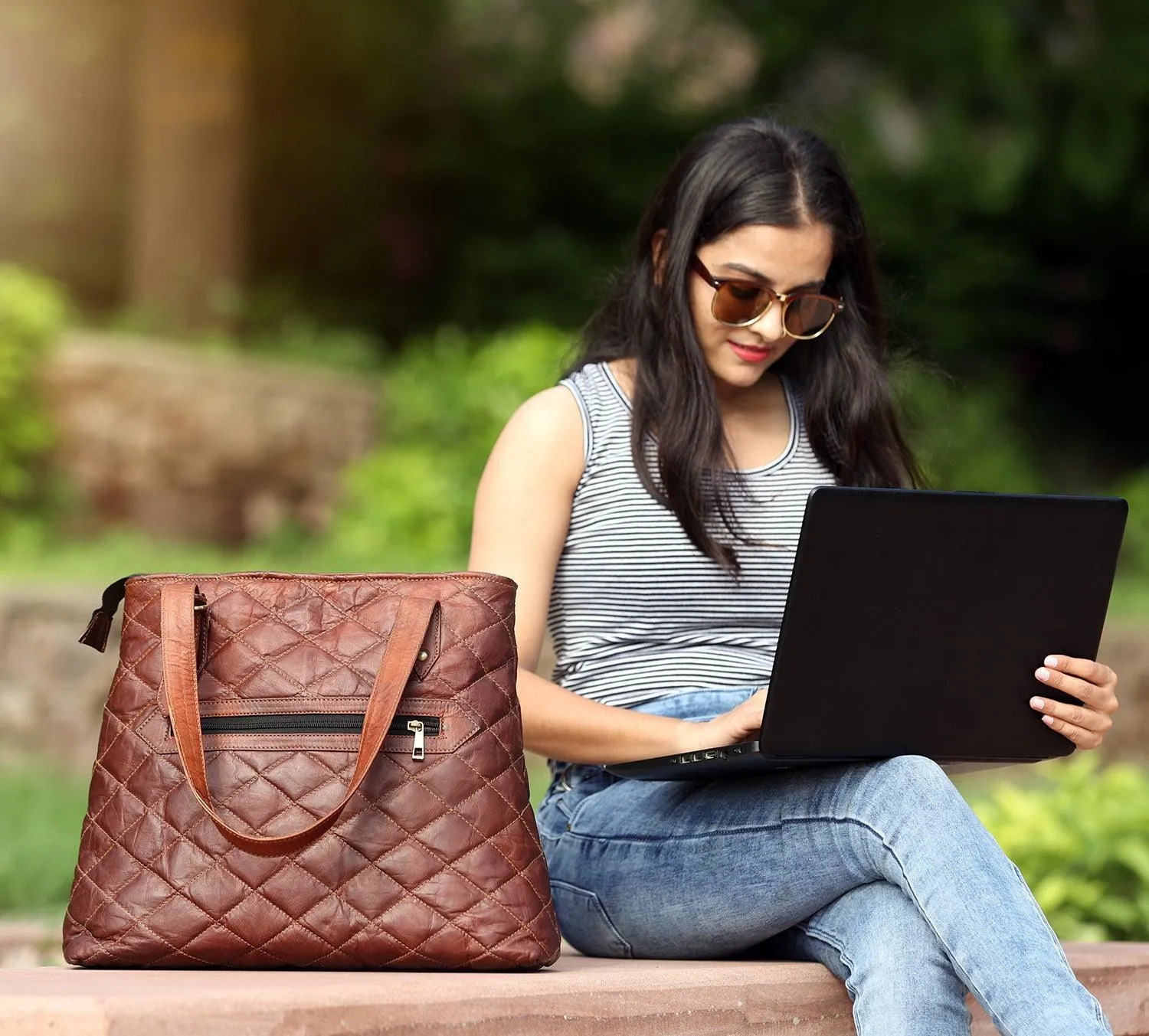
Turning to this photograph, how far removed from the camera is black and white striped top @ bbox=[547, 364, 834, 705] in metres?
2.62

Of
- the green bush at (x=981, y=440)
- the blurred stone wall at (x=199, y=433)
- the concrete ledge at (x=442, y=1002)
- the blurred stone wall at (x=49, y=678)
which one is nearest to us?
the concrete ledge at (x=442, y=1002)

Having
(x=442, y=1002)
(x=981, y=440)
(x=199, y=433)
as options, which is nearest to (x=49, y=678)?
(x=199, y=433)

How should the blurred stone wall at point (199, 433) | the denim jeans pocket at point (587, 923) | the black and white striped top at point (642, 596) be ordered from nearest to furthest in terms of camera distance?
the denim jeans pocket at point (587, 923) → the black and white striped top at point (642, 596) → the blurred stone wall at point (199, 433)

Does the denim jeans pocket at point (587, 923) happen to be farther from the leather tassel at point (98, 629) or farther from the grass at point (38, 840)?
the grass at point (38, 840)

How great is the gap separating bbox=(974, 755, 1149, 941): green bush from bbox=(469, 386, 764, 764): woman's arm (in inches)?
59.0

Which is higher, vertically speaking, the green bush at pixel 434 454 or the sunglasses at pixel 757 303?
the sunglasses at pixel 757 303

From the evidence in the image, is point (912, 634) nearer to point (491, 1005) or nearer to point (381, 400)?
point (491, 1005)

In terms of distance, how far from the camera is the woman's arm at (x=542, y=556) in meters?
2.36

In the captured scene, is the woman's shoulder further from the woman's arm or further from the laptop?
the laptop

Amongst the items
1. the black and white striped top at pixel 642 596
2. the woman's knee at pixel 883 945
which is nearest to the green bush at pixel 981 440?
the black and white striped top at pixel 642 596

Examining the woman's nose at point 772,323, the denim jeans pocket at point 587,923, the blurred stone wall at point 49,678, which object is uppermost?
the woman's nose at point 772,323

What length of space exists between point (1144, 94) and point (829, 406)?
21.0ft

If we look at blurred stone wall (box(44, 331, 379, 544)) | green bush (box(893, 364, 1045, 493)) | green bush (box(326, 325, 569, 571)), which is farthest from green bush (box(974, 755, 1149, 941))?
blurred stone wall (box(44, 331, 379, 544))

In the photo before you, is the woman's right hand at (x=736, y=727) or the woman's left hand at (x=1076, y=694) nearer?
the woman's right hand at (x=736, y=727)
